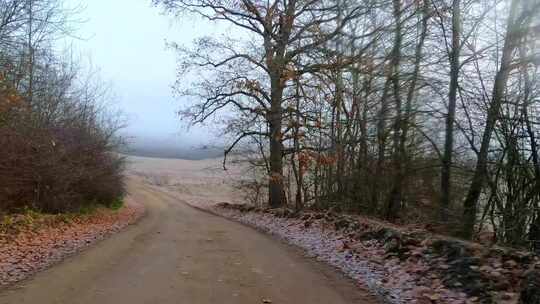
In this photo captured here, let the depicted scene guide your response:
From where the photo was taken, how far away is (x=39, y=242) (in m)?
13.3

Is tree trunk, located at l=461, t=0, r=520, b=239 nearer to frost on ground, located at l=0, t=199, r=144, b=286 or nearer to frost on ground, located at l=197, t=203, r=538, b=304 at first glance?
frost on ground, located at l=197, t=203, r=538, b=304

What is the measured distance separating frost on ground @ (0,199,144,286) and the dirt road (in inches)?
19.8

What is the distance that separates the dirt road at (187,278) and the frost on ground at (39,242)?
50 centimetres

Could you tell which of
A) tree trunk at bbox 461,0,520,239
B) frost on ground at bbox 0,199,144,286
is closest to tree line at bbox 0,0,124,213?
frost on ground at bbox 0,199,144,286

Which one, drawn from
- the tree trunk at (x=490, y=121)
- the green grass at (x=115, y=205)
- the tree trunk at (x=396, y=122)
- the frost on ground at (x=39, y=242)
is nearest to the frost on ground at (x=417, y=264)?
the tree trunk at (x=490, y=121)

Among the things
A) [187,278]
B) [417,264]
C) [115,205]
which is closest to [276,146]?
[115,205]

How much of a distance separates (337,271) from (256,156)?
24301 millimetres

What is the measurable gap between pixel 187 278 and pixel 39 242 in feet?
21.5

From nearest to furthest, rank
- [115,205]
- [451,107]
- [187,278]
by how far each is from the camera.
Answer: [187,278]
[451,107]
[115,205]

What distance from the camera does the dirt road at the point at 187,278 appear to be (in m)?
7.30

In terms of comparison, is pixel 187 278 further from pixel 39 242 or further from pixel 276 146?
pixel 276 146

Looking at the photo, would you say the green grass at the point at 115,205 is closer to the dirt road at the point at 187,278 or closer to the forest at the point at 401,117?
the forest at the point at 401,117

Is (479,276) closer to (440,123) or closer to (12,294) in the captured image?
(12,294)

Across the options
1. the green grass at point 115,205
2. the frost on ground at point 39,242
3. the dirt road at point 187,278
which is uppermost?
the dirt road at point 187,278
